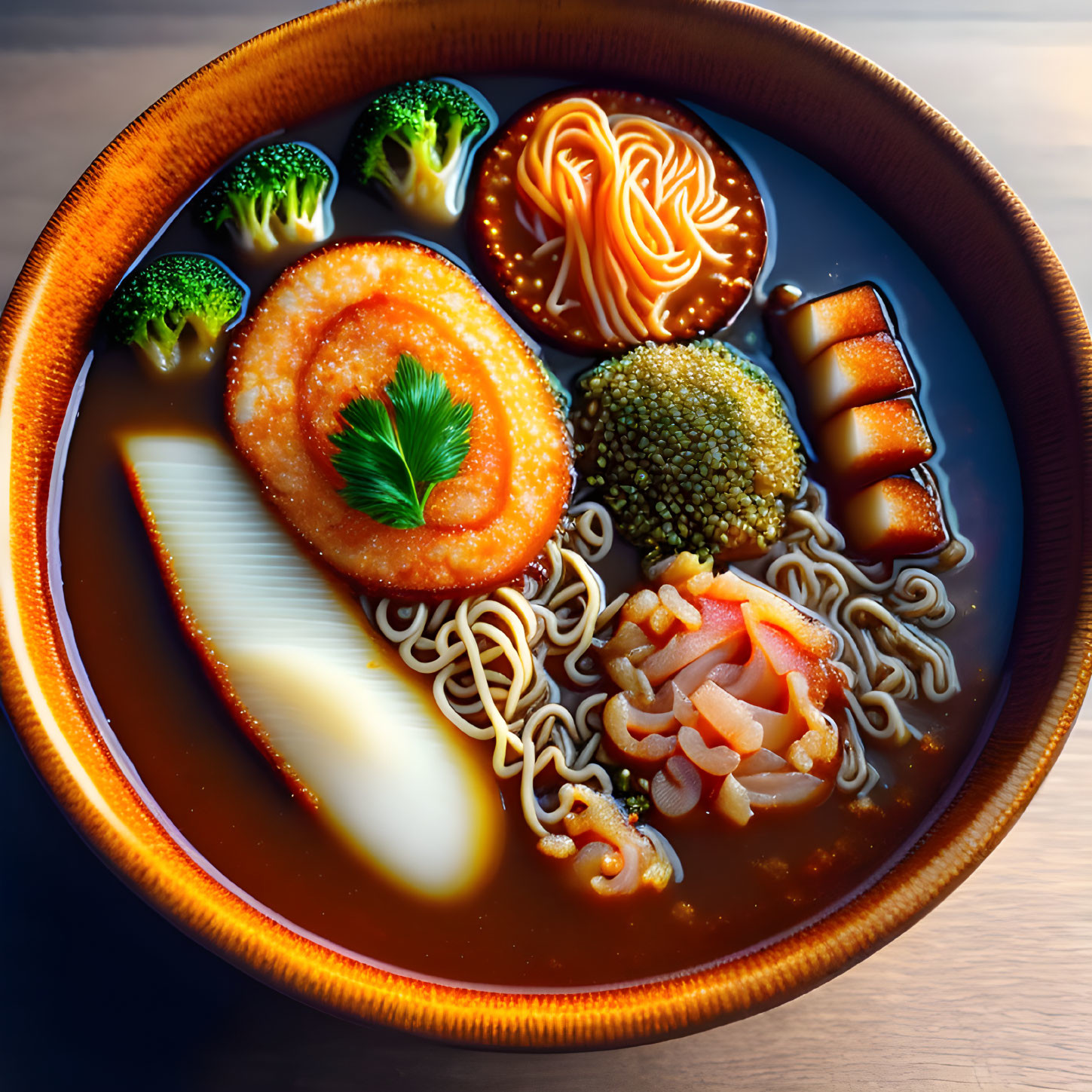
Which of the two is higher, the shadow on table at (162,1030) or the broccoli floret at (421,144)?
the broccoli floret at (421,144)

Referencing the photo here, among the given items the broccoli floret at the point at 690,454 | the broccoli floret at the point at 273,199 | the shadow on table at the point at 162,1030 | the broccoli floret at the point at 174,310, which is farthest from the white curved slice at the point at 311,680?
the broccoli floret at the point at 690,454

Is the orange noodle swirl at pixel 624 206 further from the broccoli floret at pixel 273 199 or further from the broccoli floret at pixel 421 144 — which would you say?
the broccoli floret at pixel 273 199

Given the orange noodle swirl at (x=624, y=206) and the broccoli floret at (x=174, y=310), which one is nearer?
the broccoli floret at (x=174, y=310)

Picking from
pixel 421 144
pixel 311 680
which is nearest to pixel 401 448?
pixel 311 680

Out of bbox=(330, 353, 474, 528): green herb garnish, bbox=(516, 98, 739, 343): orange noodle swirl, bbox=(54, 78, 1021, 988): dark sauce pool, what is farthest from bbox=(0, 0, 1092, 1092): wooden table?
bbox=(516, 98, 739, 343): orange noodle swirl

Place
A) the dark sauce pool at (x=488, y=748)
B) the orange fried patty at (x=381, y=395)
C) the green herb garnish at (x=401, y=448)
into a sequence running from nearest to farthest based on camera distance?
the dark sauce pool at (x=488, y=748) < the green herb garnish at (x=401, y=448) < the orange fried patty at (x=381, y=395)

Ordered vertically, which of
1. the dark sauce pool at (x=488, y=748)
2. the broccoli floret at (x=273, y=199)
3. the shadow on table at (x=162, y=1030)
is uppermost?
the broccoli floret at (x=273, y=199)

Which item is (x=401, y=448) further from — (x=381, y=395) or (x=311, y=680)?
(x=311, y=680)

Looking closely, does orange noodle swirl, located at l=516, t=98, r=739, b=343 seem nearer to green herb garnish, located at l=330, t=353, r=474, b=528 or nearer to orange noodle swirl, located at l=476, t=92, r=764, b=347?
orange noodle swirl, located at l=476, t=92, r=764, b=347

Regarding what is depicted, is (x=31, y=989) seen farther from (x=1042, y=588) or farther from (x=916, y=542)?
(x=1042, y=588)
